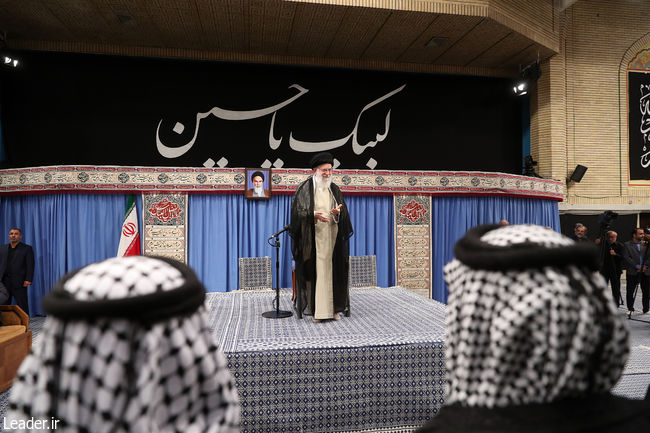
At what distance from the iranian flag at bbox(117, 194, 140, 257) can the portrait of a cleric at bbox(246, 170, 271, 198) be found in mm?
1484

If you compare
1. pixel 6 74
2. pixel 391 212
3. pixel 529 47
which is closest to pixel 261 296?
pixel 391 212

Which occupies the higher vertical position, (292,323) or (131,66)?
(131,66)

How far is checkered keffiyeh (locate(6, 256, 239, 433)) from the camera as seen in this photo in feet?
1.88

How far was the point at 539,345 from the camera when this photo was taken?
66cm

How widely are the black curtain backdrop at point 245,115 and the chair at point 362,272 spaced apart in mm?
2672

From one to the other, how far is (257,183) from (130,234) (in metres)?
1.75

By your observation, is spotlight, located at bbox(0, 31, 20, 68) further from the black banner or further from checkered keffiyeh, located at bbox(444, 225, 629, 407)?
the black banner

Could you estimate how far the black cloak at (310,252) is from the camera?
9.80 ft

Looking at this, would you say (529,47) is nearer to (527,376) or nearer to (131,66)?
(131,66)

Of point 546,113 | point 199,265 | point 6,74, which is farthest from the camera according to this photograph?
point 546,113

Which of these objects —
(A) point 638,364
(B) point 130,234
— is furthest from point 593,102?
(B) point 130,234

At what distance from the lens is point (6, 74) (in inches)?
249

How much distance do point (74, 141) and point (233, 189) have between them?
9.91 feet

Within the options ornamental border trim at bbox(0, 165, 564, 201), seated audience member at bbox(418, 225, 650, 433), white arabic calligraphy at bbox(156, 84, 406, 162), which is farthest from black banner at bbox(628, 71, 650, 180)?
seated audience member at bbox(418, 225, 650, 433)
